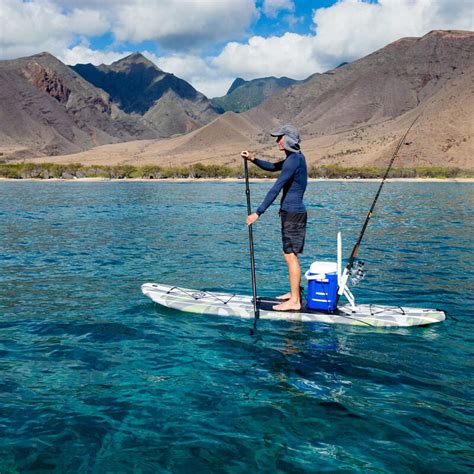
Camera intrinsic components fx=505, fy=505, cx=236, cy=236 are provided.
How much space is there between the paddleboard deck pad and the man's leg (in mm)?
151

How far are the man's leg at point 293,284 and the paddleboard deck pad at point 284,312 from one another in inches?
5.9

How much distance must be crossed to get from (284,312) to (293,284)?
0.66 m

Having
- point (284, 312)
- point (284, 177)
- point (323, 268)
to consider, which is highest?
point (284, 177)

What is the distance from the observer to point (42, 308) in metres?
12.4

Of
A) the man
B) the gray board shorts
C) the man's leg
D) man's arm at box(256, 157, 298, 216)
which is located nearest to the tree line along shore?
the man's leg

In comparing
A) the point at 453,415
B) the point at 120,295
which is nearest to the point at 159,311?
the point at 120,295

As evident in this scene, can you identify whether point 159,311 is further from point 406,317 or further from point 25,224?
point 25,224

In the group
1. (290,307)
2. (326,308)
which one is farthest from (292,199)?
(326,308)

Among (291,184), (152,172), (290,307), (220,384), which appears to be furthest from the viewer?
(152,172)

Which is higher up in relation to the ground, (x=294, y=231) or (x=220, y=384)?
(x=294, y=231)

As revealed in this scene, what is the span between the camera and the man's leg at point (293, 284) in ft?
35.4

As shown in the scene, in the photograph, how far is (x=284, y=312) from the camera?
1117cm

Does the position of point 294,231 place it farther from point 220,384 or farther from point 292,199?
point 220,384

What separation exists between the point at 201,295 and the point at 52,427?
6.09 metres
